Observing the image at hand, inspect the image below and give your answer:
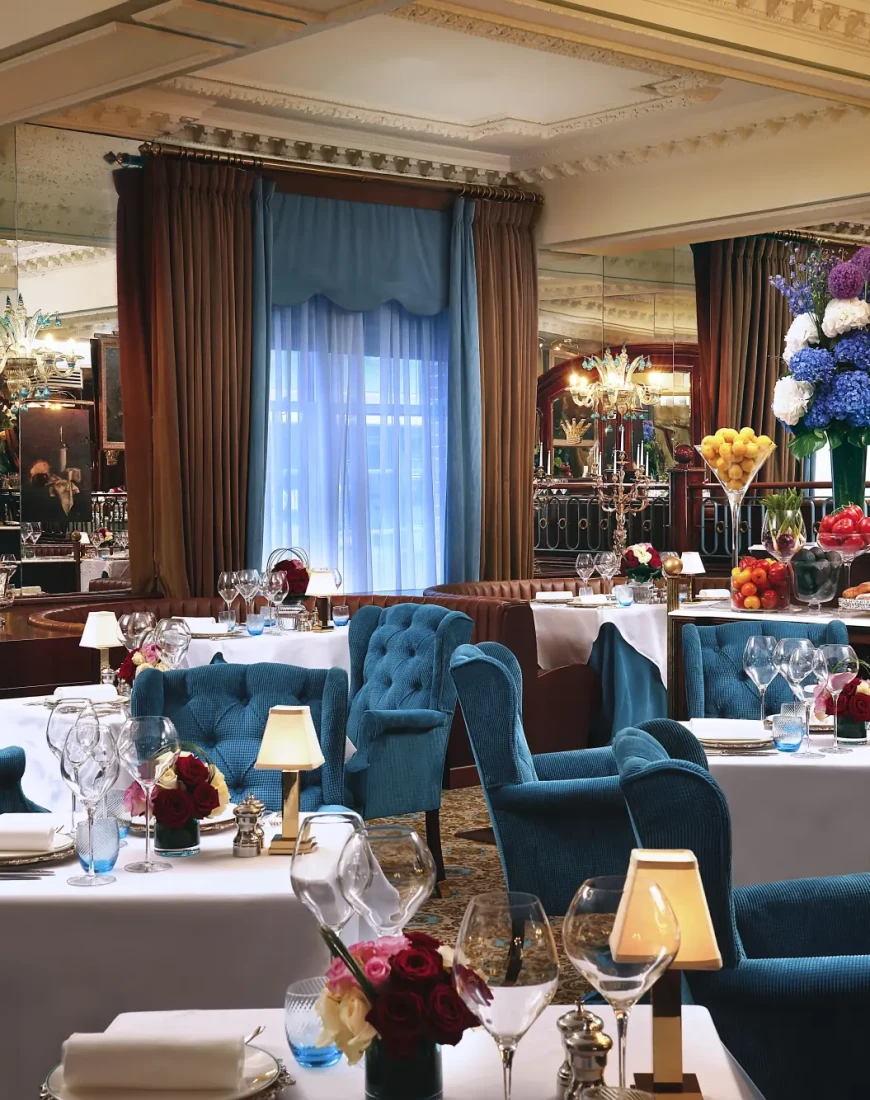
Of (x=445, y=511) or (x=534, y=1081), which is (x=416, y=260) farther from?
(x=534, y=1081)

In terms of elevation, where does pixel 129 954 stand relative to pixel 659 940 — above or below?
below

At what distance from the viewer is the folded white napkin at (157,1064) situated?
154cm

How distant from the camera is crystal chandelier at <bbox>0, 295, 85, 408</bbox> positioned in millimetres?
7309

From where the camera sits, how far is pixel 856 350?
4.39 meters

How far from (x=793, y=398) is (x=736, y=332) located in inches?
253

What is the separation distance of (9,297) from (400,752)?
3619 millimetres

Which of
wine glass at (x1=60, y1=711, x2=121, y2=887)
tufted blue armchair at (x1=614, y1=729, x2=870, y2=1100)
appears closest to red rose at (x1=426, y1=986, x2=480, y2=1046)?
tufted blue armchair at (x1=614, y1=729, x2=870, y2=1100)

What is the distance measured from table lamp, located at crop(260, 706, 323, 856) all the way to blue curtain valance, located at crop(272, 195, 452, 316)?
6332 mm

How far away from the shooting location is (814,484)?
27.1 ft

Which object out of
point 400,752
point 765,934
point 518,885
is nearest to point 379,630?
point 400,752

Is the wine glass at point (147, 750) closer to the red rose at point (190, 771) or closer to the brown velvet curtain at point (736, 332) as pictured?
the red rose at point (190, 771)

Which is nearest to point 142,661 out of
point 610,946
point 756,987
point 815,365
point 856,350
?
point 815,365

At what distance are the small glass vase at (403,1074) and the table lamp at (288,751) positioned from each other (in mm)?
1061

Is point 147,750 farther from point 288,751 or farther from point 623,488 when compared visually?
point 623,488
